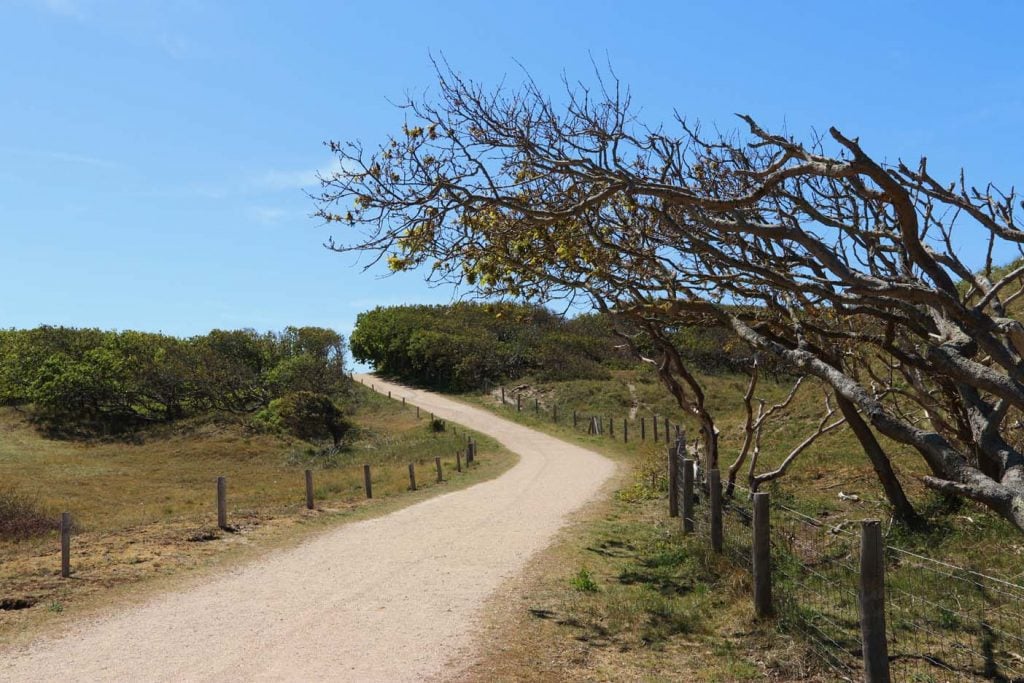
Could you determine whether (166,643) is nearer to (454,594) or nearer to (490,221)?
(454,594)

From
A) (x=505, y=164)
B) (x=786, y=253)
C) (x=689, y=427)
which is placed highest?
(x=505, y=164)

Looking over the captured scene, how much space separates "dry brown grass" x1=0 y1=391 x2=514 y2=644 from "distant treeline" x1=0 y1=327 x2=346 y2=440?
8.80ft

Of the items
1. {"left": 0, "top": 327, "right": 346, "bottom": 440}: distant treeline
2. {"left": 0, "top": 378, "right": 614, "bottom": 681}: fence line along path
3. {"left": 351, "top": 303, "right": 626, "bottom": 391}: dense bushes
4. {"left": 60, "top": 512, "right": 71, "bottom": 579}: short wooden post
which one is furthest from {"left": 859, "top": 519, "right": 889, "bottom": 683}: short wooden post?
{"left": 351, "top": 303, "right": 626, "bottom": 391}: dense bushes

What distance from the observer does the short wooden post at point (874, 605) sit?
A: 6090 millimetres

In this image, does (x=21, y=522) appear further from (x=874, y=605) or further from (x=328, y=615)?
(x=874, y=605)

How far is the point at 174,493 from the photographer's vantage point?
29359 mm

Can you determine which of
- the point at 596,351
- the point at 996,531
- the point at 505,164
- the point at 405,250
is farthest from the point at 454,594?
the point at 596,351

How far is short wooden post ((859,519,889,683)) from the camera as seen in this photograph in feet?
20.0

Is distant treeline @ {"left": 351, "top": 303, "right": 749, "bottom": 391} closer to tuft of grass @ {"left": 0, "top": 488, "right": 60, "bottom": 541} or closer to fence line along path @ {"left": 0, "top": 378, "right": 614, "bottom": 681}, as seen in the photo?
tuft of grass @ {"left": 0, "top": 488, "right": 60, "bottom": 541}

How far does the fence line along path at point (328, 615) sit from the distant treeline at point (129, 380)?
36.6 m

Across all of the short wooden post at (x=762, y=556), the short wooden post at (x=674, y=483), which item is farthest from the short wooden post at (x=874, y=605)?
the short wooden post at (x=674, y=483)

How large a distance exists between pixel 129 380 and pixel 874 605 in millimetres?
57313

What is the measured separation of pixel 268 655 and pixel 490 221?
5.84 m

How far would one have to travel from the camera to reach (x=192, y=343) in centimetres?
6206
